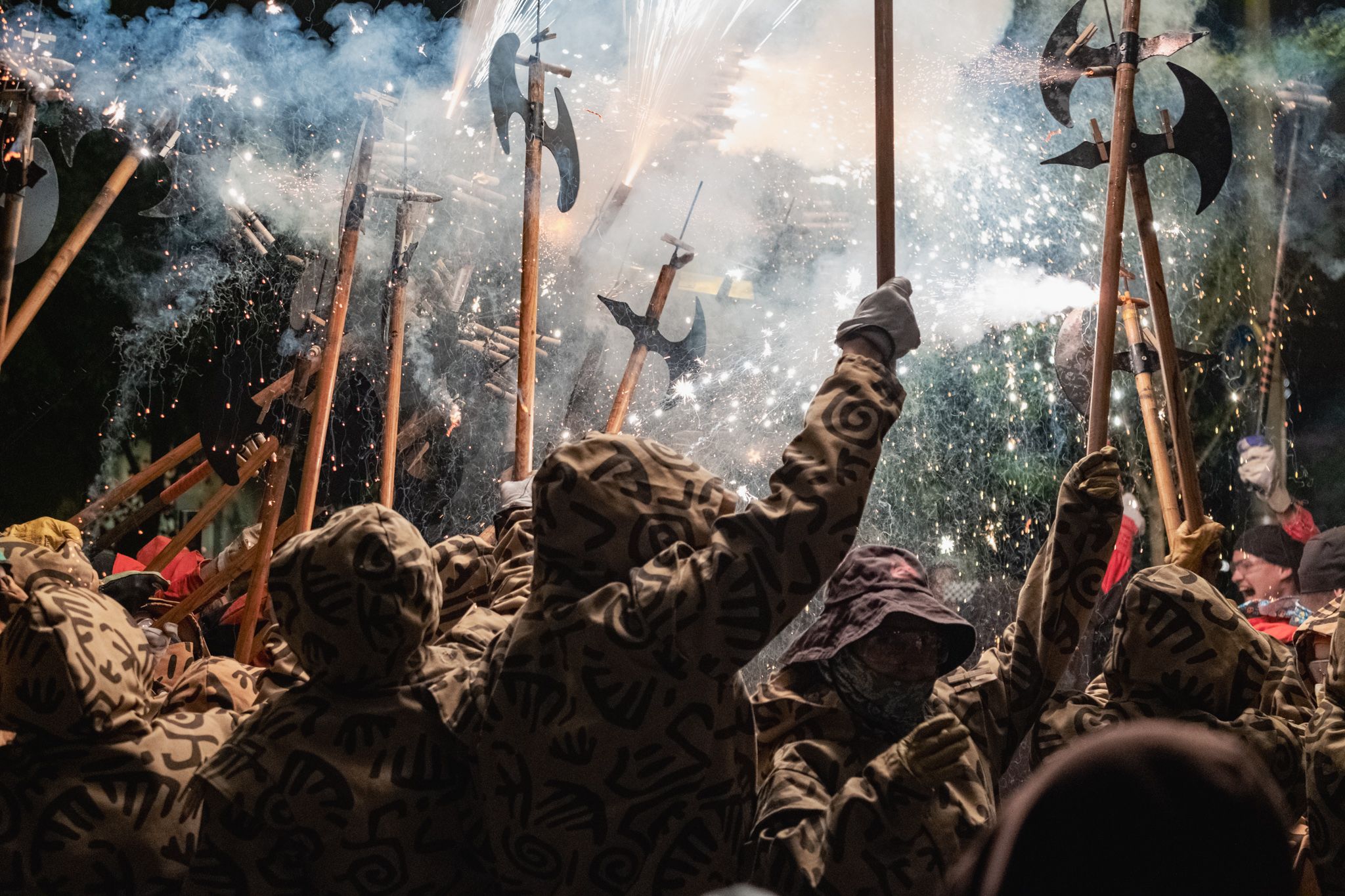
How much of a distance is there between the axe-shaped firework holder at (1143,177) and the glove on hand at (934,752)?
2.95ft

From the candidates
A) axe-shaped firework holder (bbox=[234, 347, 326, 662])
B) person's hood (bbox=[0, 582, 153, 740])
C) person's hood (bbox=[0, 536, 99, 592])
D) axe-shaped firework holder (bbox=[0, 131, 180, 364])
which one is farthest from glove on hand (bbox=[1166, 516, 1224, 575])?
axe-shaped firework holder (bbox=[0, 131, 180, 364])

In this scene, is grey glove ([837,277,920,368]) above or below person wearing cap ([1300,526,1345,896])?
above

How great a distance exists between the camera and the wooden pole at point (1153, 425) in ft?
9.68

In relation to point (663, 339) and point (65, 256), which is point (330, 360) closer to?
point (663, 339)

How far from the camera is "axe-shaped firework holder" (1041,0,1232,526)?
8.45ft

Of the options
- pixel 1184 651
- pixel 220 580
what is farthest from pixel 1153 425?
pixel 220 580

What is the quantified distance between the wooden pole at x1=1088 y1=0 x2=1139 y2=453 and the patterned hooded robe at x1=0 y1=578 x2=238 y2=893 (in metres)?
2.03

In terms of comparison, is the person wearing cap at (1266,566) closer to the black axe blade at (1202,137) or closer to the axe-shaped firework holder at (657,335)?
the black axe blade at (1202,137)

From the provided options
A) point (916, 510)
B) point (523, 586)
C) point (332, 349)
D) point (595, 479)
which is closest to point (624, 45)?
point (916, 510)

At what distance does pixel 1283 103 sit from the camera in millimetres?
7594

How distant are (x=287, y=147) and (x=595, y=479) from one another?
19.2ft

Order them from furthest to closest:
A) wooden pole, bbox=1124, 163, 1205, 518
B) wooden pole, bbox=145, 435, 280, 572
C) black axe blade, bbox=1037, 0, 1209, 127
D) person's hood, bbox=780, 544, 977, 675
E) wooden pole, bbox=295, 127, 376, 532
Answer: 1. wooden pole, bbox=145, 435, 280, 572
2. wooden pole, bbox=295, 127, 376, 532
3. black axe blade, bbox=1037, 0, 1209, 127
4. wooden pole, bbox=1124, 163, 1205, 518
5. person's hood, bbox=780, 544, 977, 675

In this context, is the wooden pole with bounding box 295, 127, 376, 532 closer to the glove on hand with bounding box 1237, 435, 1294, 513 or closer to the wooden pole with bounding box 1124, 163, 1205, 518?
the wooden pole with bounding box 1124, 163, 1205, 518

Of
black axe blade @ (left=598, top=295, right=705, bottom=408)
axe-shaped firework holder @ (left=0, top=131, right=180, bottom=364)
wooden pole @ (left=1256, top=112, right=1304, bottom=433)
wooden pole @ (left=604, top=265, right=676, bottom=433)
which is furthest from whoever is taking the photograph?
wooden pole @ (left=1256, top=112, right=1304, bottom=433)
